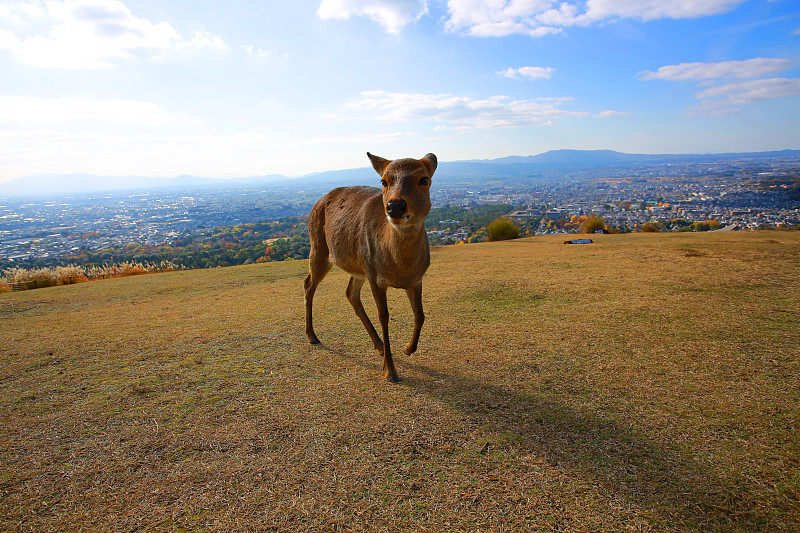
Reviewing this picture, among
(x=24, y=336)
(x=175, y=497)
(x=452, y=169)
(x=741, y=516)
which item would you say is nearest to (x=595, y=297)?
(x=741, y=516)

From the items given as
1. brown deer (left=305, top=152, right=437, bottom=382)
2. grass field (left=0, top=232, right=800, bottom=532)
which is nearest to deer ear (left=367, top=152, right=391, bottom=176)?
brown deer (left=305, top=152, right=437, bottom=382)

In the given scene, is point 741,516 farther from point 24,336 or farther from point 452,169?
point 452,169

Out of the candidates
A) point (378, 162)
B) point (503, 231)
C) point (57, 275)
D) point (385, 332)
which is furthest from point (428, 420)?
point (503, 231)

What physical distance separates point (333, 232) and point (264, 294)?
5111 millimetres

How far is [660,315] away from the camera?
630 centimetres

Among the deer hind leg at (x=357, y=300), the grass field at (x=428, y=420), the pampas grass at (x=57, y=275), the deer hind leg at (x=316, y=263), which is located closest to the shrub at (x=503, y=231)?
the grass field at (x=428, y=420)

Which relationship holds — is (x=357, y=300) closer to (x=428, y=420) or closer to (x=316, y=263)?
(x=316, y=263)

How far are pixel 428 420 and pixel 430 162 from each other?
9.38ft

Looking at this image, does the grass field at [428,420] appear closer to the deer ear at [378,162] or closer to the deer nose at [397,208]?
the deer nose at [397,208]

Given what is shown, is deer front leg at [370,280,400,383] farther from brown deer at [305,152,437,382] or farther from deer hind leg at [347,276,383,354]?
deer hind leg at [347,276,383,354]

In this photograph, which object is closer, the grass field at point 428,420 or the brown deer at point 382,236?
the grass field at point 428,420

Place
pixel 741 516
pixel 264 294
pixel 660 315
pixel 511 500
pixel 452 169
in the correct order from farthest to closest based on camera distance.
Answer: pixel 452 169 → pixel 264 294 → pixel 660 315 → pixel 511 500 → pixel 741 516

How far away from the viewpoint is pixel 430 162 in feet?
14.4

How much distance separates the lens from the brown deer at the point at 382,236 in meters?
3.99
